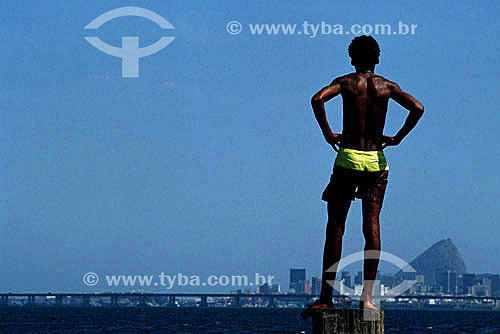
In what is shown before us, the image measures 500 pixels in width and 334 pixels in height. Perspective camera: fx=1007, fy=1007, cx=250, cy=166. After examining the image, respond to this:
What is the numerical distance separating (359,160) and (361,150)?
11 cm

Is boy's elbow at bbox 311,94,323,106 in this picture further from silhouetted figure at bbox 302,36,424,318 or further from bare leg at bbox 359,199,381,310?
bare leg at bbox 359,199,381,310

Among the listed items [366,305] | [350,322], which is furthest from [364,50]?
[350,322]

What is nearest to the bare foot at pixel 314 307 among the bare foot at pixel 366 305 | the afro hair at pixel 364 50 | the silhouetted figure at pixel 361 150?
the silhouetted figure at pixel 361 150

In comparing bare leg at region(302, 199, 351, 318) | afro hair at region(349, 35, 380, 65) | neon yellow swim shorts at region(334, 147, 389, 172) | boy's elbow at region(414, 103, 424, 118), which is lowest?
bare leg at region(302, 199, 351, 318)

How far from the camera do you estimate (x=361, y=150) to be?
10.2 metres

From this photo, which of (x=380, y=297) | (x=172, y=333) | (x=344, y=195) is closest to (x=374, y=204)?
(x=344, y=195)

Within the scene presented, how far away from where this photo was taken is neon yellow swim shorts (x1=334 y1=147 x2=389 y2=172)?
10117 millimetres

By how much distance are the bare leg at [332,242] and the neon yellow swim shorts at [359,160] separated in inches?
15.8

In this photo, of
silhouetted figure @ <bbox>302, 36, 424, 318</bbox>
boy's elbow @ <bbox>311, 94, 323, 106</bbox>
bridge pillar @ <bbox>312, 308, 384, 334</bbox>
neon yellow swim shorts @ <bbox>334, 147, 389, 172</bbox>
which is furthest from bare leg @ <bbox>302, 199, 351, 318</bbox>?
boy's elbow @ <bbox>311, 94, 323, 106</bbox>

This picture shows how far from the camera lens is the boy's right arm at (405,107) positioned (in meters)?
10.3

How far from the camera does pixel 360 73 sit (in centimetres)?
1045

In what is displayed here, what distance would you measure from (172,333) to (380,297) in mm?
89877

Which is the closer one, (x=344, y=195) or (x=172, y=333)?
(x=344, y=195)

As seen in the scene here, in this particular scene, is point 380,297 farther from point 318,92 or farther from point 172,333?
point 172,333
